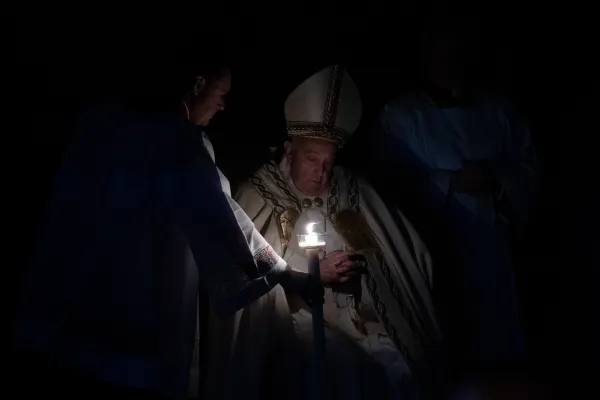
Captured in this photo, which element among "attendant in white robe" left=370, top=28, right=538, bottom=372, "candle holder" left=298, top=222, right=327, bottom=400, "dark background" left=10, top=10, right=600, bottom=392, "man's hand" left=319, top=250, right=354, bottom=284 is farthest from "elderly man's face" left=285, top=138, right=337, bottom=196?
"candle holder" left=298, top=222, right=327, bottom=400

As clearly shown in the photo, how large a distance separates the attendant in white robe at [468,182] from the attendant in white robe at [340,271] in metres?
0.34

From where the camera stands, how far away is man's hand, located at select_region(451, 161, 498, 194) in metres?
3.21

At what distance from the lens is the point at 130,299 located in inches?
79.6

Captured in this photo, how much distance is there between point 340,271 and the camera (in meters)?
2.70

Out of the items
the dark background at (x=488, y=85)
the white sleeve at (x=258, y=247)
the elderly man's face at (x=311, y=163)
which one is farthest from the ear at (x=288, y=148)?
the white sleeve at (x=258, y=247)

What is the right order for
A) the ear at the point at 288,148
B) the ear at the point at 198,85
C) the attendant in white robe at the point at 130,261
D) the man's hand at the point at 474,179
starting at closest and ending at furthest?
the attendant in white robe at the point at 130,261
the ear at the point at 198,85
the ear at the point at 288,148
the man's hand at the point at 474,179

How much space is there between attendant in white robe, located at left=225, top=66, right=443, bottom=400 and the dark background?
313 mm

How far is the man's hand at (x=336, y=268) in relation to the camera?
2.70m

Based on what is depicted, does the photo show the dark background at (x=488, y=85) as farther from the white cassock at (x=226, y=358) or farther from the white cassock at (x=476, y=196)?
the white cassock at (x=226, y=358)

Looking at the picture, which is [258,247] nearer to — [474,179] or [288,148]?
[288,148]

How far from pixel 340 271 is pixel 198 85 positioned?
94 cm

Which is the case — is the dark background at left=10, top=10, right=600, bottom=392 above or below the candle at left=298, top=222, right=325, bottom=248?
above

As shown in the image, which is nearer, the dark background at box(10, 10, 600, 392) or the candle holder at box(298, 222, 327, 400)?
the candle holder at box(298, 222, 327, 400)

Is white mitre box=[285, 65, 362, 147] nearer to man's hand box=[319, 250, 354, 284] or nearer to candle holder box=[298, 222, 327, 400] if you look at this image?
man's hand box=[319, 250, 354, 284]
